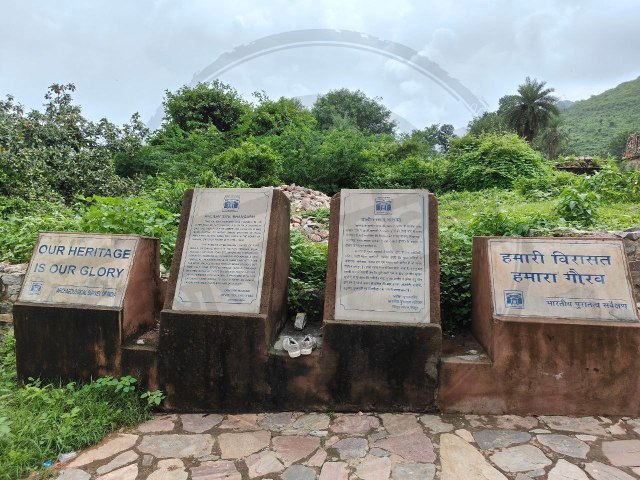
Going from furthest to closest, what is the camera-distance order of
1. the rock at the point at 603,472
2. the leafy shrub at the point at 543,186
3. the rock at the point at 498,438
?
the leafy shrub at the point at 543,186 → the rock at the point at 498,438 → the rock at the point at 603,472

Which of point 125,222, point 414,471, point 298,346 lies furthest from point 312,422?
point 125,222

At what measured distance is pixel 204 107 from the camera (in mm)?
17156

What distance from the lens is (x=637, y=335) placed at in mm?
2467

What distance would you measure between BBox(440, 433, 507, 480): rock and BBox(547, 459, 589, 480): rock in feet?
0.78

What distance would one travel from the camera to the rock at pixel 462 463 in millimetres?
2002

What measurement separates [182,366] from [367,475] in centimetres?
138

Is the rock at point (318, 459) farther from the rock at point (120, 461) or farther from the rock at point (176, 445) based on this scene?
the rock at point (120, 461)

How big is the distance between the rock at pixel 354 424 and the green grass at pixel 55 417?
1.23 m

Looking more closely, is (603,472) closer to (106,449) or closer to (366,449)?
(366,449)

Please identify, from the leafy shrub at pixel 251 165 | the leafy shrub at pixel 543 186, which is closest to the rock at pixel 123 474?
the leafy shrub at pixel 251 165

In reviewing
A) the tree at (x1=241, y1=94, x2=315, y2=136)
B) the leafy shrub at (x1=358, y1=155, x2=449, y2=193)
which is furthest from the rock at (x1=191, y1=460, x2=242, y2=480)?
the tree at (x1=241, y1=94, x2=315, y2=136)

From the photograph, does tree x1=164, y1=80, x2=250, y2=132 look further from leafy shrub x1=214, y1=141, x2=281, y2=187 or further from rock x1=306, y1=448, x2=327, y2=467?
rock x1=306, y1=448, x2=327, y2=467

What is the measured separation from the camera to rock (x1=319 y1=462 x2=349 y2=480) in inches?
79.6

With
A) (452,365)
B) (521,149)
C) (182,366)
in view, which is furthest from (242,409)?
(521,149)
